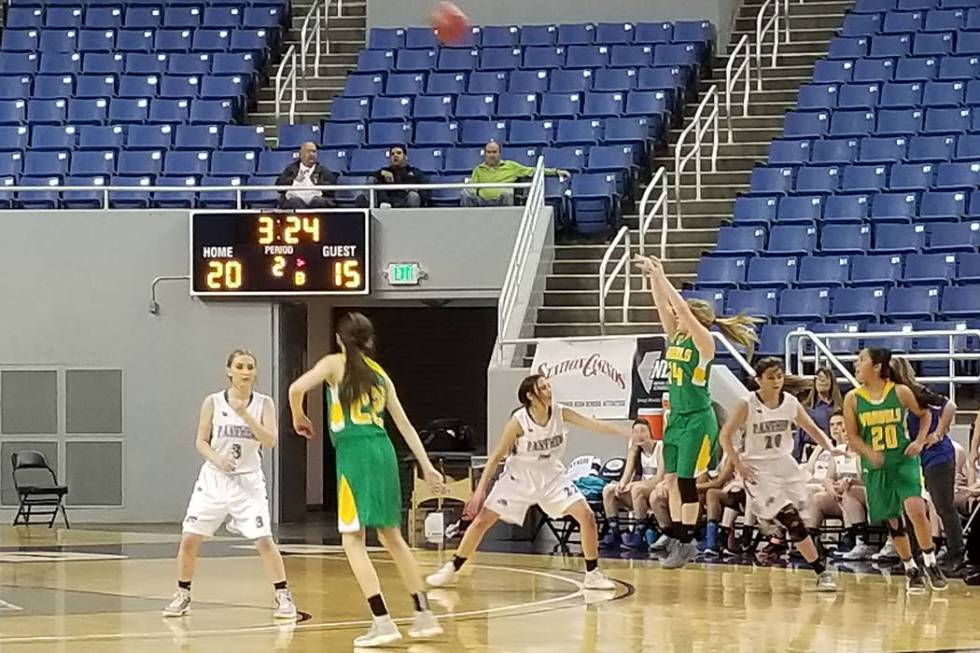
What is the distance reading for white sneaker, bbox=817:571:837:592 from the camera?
482 inches

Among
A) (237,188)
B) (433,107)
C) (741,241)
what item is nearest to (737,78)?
(433,107)

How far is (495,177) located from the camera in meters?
20.3

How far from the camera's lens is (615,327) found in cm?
1925

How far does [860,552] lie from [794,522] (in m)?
2.55

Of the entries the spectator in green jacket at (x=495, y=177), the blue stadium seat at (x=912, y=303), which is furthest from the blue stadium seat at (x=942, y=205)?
the spectator in green jacket at (x=495, y=177)

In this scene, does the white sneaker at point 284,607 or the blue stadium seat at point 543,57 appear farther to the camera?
the blue stadium seat at point 543,57

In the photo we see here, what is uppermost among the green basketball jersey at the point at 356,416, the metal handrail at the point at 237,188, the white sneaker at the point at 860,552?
the metal handrail at the point at 237,188

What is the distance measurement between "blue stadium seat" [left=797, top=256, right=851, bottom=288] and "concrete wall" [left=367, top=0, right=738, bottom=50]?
20.9 ft

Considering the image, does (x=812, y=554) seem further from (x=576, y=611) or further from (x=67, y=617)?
(x=67, y=617)

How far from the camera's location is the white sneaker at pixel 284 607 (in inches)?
420

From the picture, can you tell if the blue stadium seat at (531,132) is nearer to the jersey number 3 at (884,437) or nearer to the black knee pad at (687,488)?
the black knee pad at (687,488)

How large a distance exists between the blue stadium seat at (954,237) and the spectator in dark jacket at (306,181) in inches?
258

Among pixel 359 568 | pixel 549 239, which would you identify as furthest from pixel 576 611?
pixel 549 239

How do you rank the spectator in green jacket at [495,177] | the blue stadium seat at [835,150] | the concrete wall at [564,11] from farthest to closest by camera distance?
the concrete wall at [564,11] < the blue stadium seat at [835,150] < the spectator in green jacket at [495,177]
